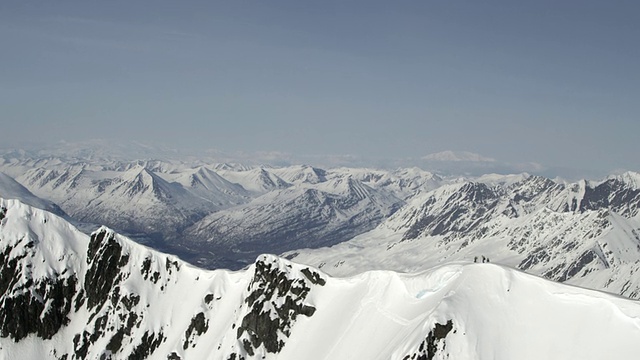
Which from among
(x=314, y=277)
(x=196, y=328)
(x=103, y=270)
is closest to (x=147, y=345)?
(x=196, y=328)

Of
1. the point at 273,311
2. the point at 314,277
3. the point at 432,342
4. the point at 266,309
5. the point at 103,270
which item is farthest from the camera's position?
the point at 103,270

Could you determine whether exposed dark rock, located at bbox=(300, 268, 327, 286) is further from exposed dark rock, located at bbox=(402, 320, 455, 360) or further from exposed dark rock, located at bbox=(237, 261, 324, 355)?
exposed dark rock, located at bbox=(402, 320, 455, 360)

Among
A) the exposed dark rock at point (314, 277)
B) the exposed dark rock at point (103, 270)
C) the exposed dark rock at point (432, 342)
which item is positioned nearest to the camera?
the exposed dark rock at point (432, 342)

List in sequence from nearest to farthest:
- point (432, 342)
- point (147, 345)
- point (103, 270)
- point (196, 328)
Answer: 1. point (432, 342)
2. point (196, 328)
3. point (147, 345)
4. point (103, 270)

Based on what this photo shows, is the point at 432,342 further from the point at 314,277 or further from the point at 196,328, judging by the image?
the point at 196,328

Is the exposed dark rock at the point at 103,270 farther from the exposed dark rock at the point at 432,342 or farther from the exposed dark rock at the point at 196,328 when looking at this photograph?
the exposed dark rock at the point at 432,342

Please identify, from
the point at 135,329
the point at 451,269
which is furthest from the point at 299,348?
the point at 135,329

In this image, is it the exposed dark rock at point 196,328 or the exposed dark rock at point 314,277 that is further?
the exposed dark rock at point 196,328

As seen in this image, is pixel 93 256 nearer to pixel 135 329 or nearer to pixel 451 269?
pixel 135 329

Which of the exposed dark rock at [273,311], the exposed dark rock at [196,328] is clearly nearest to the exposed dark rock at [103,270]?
the exposed dark rock at [196,328]
